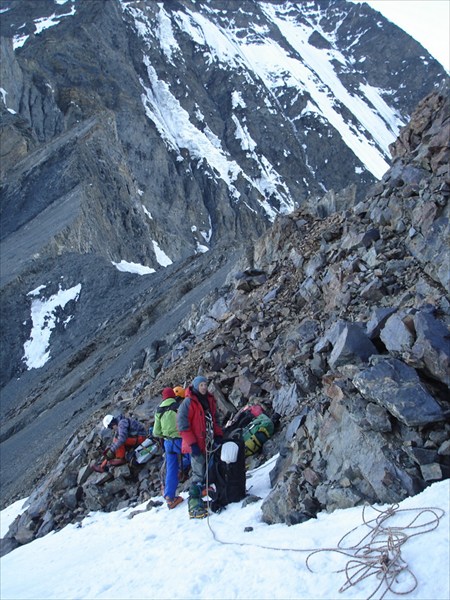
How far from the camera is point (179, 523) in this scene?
6.55 m

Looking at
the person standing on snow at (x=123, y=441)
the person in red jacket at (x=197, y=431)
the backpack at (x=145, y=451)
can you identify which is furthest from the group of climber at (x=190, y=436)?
the person standing on snow at (x=123, y=441)

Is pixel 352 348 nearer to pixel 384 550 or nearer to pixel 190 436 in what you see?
pixel 190 436

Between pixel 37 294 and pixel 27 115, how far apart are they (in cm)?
3271

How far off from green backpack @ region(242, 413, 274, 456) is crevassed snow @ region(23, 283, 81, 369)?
20.6m

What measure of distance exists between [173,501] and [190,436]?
2.88 feet

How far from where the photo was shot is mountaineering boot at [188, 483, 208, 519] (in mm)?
6477

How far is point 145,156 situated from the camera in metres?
66.4

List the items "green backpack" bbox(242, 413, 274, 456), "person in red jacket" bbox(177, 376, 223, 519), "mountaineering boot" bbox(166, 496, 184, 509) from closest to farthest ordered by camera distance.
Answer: "person in red jacket" bbox(177, 376, 223, 519) < "mountaineering boot" bbox(166, 496, 184, 509) < "green backpack" bbox(242, 413, 274, 456)

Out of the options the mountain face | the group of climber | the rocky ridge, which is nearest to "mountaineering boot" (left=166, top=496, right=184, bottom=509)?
the group of climber

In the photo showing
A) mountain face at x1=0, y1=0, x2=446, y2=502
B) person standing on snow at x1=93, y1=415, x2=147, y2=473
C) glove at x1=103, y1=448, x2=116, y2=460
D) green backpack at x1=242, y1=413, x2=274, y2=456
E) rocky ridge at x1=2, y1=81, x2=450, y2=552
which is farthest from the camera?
mountain face at x1=0, y1=0, x2=446, y2=502

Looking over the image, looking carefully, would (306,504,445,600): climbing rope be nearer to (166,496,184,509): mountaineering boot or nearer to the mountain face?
(166,496,184,509): mountaineering boot

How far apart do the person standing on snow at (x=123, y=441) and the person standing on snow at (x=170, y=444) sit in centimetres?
167

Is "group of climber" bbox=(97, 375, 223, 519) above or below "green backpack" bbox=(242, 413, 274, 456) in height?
above

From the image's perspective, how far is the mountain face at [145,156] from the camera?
72.9ft
